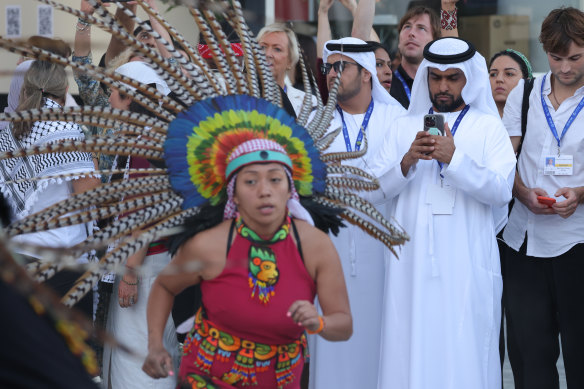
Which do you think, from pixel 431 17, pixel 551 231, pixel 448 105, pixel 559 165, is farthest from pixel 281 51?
pixel 551 231

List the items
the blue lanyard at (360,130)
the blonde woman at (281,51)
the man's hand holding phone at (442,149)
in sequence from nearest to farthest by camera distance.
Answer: the man's hand holding phone at (442,149)
the blue lanyard at (360,130)
the blonde woman at (281,51)

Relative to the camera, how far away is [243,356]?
338cm

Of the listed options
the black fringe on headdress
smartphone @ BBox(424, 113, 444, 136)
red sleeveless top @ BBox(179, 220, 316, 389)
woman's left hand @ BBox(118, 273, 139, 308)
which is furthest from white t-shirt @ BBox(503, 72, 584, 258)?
red sleeveless top @ BBox(179, 220, 316, 389)

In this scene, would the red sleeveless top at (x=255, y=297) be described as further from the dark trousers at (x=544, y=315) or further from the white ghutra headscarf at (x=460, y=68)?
the dark trousers at (x=544, y=315)

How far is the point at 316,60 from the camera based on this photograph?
629 cm

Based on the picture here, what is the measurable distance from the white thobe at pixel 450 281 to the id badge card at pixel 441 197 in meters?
0.02

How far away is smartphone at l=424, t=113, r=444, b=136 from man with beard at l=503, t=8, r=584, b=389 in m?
0.72

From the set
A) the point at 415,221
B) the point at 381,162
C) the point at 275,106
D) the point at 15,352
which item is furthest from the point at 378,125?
the point at 15,352

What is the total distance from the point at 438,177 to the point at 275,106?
168cm

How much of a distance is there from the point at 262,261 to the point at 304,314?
0.34 m

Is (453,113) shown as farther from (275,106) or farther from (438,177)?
(275,106)

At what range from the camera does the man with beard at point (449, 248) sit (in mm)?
4984

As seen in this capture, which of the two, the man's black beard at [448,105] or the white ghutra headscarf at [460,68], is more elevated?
the white ghutra headscarf at [460,68]

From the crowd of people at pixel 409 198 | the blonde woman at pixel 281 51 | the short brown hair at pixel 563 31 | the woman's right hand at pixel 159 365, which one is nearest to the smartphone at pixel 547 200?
the crowd of people at pixel 409 198
